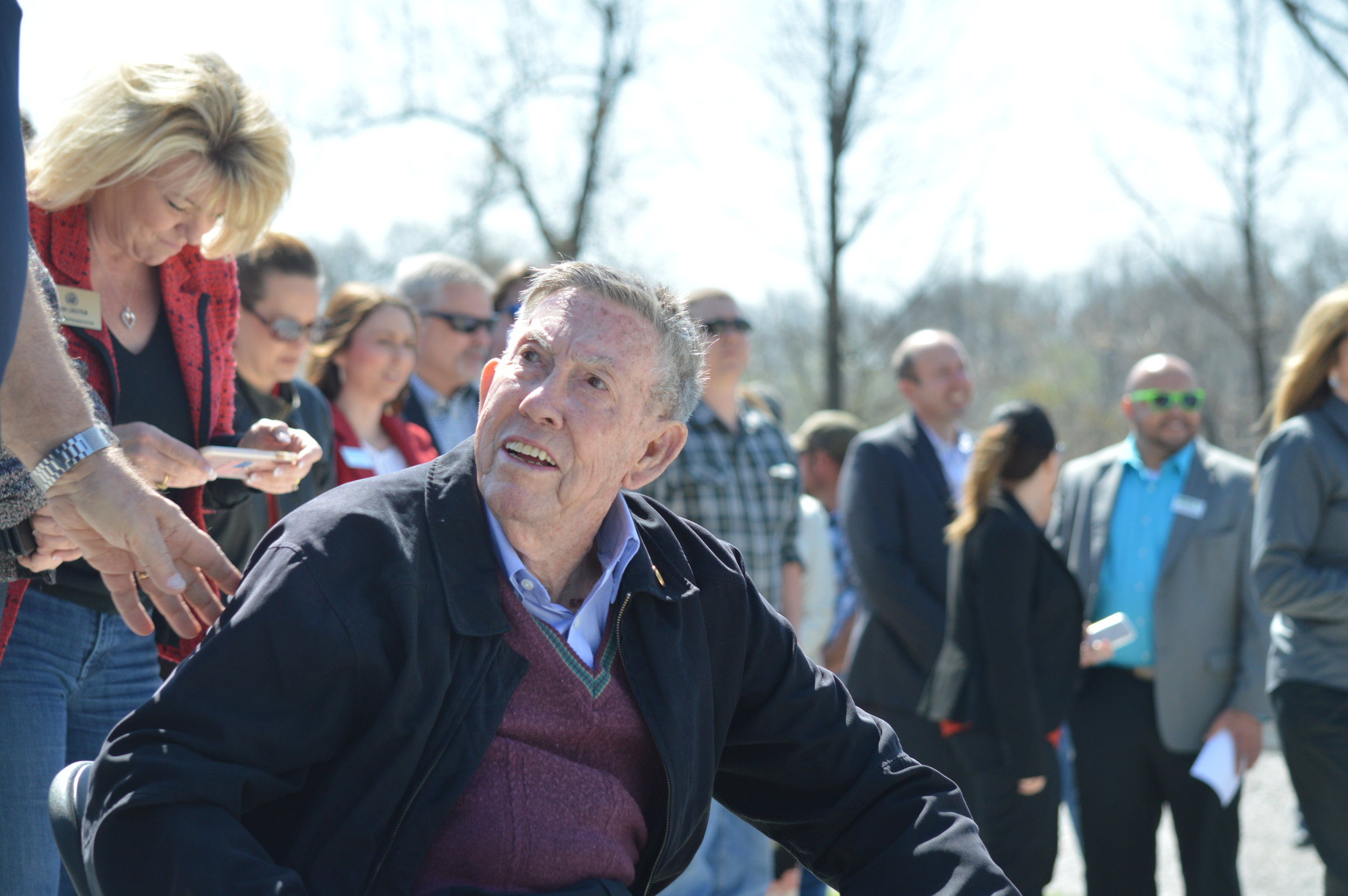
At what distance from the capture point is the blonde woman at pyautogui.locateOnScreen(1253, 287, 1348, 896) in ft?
12.4

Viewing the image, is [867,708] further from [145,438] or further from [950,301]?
[950,301]

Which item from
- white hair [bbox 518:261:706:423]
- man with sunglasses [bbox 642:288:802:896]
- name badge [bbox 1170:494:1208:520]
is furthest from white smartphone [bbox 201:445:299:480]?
name badge [bbox 1170:494:1208:520]

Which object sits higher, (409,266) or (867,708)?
(409,266)

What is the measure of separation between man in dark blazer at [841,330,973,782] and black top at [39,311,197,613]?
130 inches

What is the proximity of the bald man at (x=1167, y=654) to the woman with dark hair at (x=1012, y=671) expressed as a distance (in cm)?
45

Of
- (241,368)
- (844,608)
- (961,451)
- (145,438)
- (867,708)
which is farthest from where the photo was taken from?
(844,608)

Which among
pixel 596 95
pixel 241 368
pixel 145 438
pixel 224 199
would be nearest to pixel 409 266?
pixel 241 368

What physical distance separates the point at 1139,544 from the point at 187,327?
4111 millimetres

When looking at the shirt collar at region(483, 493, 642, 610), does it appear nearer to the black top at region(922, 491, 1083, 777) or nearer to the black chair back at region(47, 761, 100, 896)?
the black chair back at region(47, 761, 100, 896)

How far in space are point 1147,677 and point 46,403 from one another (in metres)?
4.42

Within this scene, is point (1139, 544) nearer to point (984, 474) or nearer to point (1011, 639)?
point (984, 474)

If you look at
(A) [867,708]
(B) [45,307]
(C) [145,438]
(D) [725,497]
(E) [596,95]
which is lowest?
(A) [867,708]

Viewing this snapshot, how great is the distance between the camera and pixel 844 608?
21.3 feet

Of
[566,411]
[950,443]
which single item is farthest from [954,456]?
[566,411]
